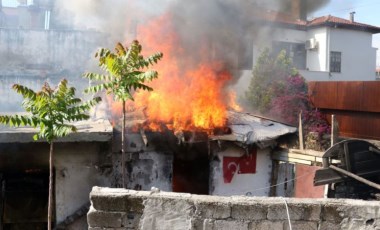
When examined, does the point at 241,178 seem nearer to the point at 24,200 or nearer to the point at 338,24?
the point at 24,200

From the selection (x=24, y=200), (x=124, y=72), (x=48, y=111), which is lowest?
(x=24, y=200)

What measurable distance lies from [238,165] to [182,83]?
3275 mm

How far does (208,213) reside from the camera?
4.27 m

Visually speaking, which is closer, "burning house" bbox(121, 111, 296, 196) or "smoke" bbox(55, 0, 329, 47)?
"burning house" bbox(121, 111, 296, 196)

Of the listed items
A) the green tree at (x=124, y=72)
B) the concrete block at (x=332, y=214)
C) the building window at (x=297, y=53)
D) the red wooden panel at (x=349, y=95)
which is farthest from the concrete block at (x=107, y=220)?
the building window at (x=297, y=53)

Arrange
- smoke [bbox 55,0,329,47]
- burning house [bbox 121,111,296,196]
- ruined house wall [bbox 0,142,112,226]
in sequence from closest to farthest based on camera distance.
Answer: ruined house wall [bbox 0,142,112,226] < burning house [bbox 121,111,296,196] < smoke [bbox 55,0,329,47]

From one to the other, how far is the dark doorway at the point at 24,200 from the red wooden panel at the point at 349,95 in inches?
416

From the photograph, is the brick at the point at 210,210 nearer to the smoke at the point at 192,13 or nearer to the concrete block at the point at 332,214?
the concrete block at the point at 332,214

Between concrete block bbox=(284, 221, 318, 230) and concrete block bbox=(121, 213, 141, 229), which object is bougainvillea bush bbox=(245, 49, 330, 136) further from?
concrete block bbox=(121, 213, 141, 229)

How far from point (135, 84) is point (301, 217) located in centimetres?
459

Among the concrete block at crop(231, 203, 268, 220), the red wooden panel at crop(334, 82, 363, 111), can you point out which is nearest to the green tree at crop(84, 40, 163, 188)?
the concrete block at crop(231, 203, 268, 220)

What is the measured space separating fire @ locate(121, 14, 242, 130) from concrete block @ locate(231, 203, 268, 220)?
605 centimetres

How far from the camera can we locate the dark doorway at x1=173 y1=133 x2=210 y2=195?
991 centimetres

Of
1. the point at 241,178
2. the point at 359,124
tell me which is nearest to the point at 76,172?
the point at 241,178
